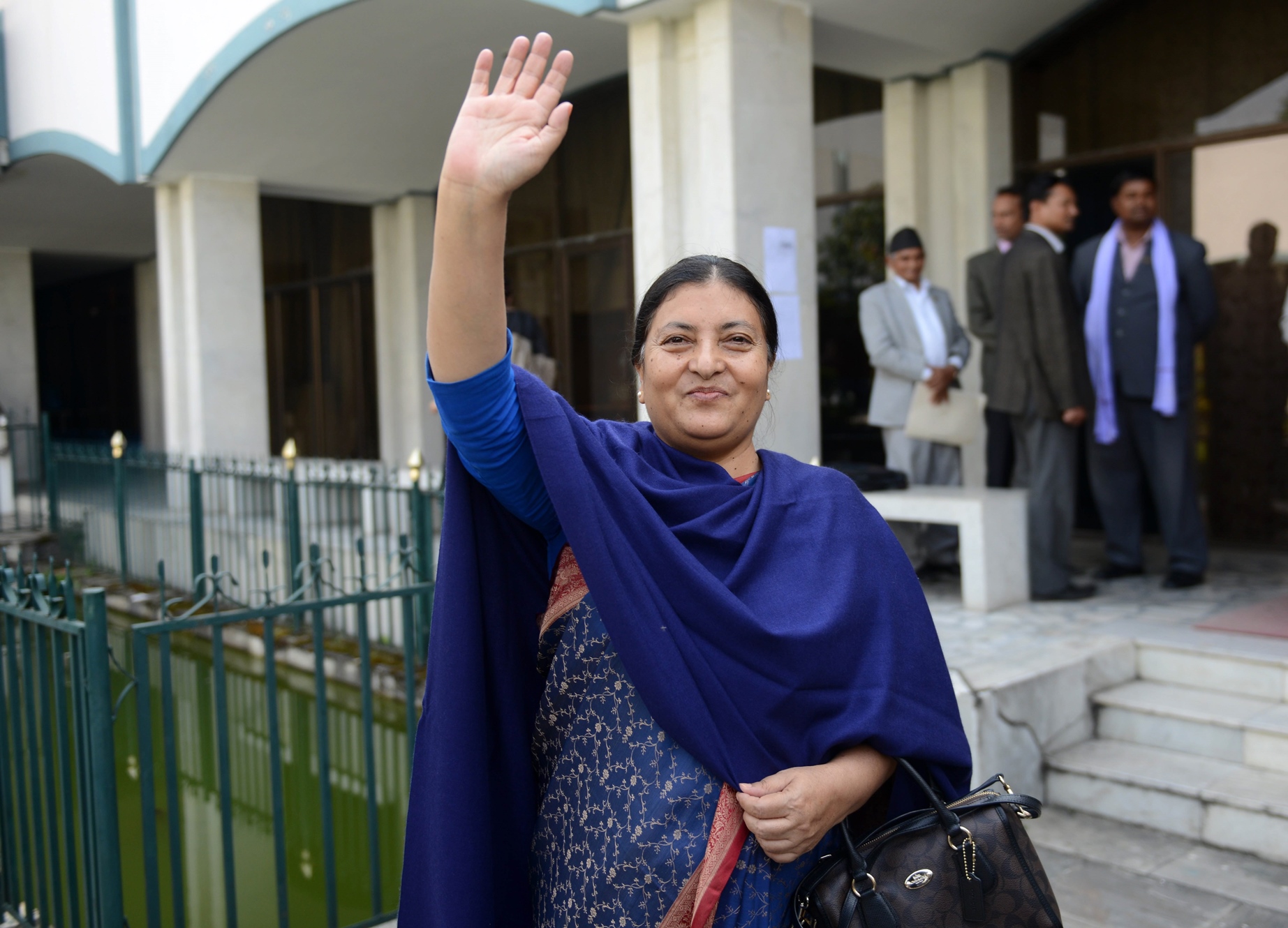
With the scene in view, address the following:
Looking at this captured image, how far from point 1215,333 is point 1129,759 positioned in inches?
159

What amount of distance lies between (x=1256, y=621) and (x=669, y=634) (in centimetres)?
419

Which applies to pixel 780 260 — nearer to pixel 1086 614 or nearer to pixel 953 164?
pixel 953 164

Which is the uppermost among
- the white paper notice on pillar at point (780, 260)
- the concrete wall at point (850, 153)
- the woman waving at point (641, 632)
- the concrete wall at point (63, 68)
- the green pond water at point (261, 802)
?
the concrete wall at point (63, 68)

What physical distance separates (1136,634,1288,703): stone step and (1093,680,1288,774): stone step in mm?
29

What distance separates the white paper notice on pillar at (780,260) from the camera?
239 inches

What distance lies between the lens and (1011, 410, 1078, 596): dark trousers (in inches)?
219

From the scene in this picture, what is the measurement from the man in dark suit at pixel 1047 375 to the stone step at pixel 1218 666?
3.45ft

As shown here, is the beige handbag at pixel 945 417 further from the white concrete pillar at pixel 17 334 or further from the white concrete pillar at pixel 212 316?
the white concrete pillar at pixel 17 334

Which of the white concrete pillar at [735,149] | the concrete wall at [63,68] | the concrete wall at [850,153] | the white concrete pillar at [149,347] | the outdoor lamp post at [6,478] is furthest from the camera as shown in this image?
the white concrete pillar at [149,347]

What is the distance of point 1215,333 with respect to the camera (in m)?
7.09

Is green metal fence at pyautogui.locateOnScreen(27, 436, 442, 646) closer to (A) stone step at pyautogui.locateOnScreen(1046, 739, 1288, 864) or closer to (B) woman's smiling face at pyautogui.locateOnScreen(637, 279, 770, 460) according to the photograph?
(A) stone step at pyautogui.locateOnScreen(1046, 739, 1288, 864)

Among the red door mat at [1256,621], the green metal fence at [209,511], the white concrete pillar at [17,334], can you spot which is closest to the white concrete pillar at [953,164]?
the red door mat at [1256,621]

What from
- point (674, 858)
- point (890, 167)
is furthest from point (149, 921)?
point (890, 167)

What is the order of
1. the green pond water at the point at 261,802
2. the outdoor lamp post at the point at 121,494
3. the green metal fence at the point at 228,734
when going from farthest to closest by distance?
the outdoor lamp post at the point at 121,494
the green pond water at the point at 261,802
the green metal fence at the point at 228,734
